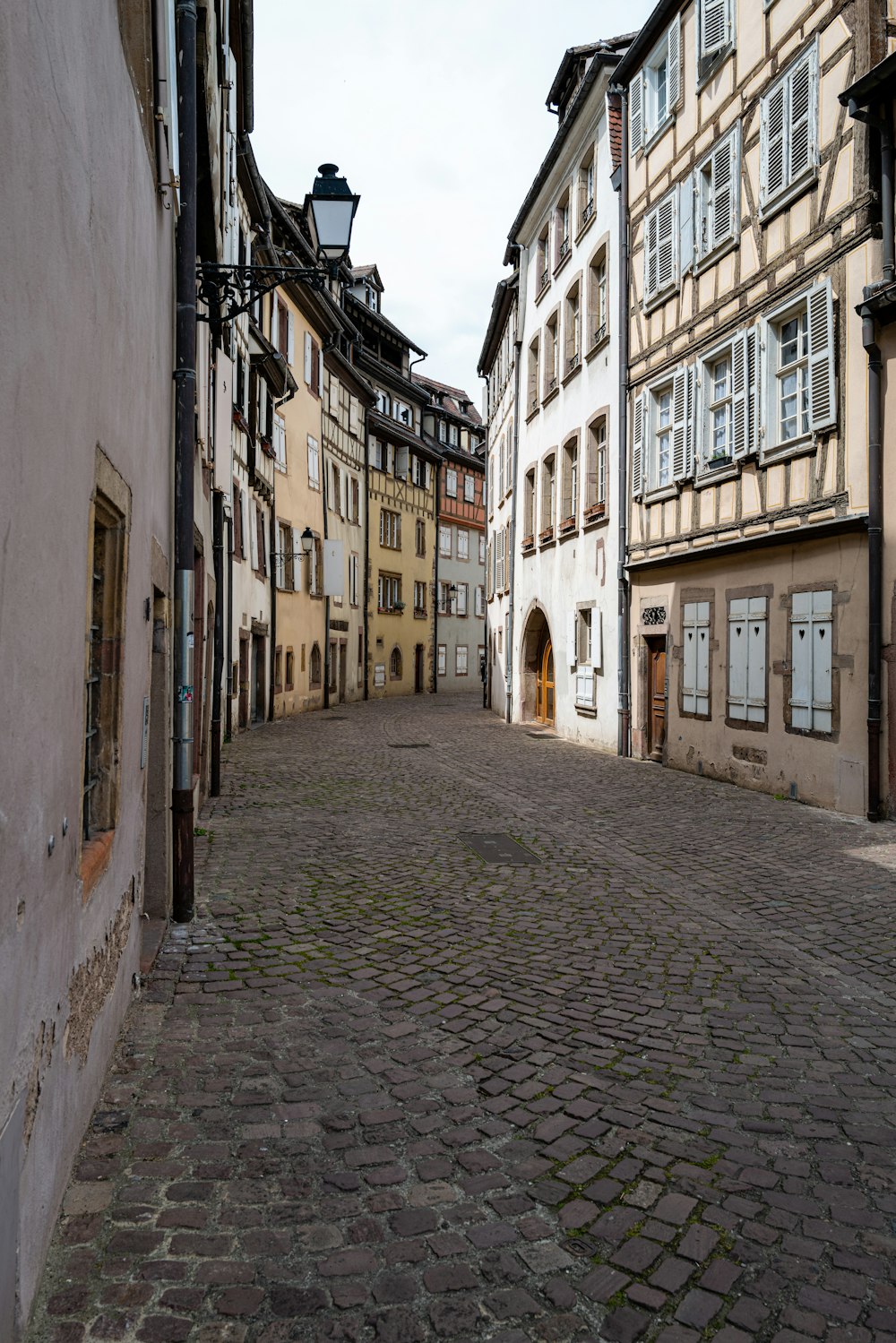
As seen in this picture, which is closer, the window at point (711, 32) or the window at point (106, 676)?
the window at point (106, 676)

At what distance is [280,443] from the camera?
76.0ft

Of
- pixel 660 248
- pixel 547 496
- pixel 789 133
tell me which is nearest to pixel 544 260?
pixel 547 496

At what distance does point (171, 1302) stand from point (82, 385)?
2.54m

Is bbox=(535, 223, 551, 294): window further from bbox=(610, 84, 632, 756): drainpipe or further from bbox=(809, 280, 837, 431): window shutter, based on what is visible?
bbox=(809, 280, 837, 431): window shutter

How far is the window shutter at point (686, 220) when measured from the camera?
13766 millimetres

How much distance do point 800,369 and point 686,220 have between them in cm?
415

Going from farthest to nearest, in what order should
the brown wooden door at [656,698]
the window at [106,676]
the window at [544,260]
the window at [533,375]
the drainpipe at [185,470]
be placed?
the window at [533,375] → the window at [544,260] → the brown wooden door at [656,698] → the drainpipe at [185,470] → the window at [106,676]

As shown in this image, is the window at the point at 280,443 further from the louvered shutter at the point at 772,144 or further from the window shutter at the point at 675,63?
the louvered shutter at the point at 772,144

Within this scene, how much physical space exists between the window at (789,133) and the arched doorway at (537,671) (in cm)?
1223

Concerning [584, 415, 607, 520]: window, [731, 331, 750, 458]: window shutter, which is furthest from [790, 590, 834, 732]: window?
[584, 415, 607, 520]: window

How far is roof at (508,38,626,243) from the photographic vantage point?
16797 mm

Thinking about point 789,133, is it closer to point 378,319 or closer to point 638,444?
point 638,444

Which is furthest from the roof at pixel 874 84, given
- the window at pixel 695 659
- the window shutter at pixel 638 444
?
the window at pixel 695 659

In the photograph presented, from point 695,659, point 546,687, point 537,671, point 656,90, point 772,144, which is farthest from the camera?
point 537,671
